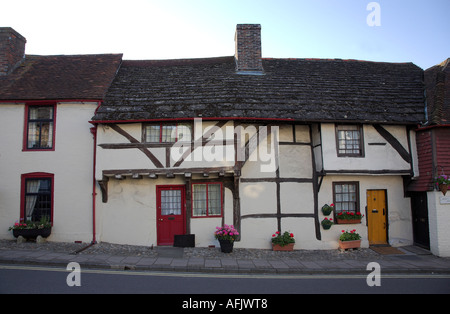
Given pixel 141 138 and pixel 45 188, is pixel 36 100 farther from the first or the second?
pixel 141 138

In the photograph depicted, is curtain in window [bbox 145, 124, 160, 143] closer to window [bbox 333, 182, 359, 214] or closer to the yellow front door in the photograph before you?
window [bbox 333, 182, 359, 214]

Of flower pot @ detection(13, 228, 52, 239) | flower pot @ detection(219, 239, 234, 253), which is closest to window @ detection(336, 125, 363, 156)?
flower pot @ detection(219, 239, 234, 253)

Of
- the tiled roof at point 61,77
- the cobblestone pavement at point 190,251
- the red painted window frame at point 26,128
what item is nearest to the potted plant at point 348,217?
the cobblestone pavement at point 190,251

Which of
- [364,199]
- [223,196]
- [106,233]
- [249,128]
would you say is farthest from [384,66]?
[106,233]

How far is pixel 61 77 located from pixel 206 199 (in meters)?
8.32

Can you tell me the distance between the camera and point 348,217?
12133 millimetres

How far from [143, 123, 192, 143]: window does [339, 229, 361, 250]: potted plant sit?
6.98m

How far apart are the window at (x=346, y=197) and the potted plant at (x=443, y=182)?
2738mm

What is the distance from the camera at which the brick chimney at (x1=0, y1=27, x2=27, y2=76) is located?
13656mm

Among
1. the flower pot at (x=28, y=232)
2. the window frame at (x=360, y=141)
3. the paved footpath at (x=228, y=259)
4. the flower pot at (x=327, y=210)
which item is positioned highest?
the window frame at (x=360, y=141)

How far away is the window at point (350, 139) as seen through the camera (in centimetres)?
1235

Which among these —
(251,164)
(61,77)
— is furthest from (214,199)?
(61,77)

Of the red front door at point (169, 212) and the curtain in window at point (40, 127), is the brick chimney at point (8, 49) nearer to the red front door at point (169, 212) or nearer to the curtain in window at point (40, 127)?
the curtain in window at point (40, 127)

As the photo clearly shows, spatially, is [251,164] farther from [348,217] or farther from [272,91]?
[348,217]
